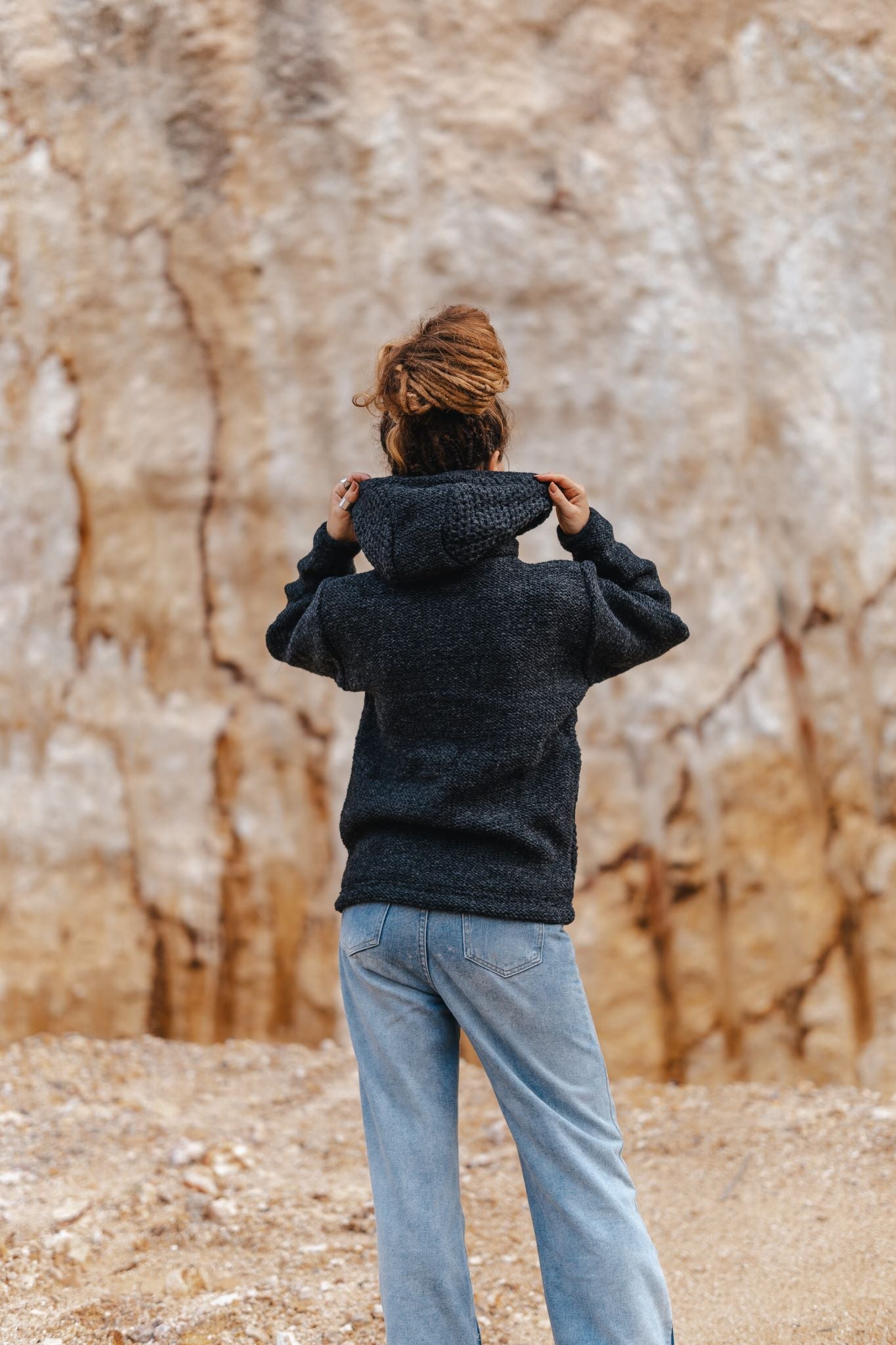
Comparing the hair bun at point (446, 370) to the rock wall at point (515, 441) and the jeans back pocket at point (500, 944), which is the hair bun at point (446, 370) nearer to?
the jeans back pocket at point (500, 944)

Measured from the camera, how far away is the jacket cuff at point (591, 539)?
1561mm

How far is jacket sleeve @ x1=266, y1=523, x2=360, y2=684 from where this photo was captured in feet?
5.18

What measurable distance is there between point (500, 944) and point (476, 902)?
0.06 meters

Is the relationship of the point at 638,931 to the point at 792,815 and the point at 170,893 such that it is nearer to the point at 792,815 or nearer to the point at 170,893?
the point at 792,815

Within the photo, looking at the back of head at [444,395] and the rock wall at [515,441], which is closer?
the back of head at [444,395]

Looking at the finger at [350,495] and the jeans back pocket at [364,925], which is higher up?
the finger at [350,495]

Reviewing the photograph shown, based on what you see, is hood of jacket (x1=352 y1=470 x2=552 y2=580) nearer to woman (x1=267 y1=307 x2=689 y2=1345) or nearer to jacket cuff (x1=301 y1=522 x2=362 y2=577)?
woman (x1=267 y1=307 x2=689 y2=1345)

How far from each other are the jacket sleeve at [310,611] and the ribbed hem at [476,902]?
30cm

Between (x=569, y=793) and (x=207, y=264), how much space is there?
1843mm

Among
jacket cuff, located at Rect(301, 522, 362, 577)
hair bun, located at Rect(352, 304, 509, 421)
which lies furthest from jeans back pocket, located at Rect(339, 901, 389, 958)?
hair bun, located at Rect(352, 304, 509, 421)

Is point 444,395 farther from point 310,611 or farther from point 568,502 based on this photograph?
point 310,611

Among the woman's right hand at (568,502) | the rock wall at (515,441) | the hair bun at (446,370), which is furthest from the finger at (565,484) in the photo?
the rock wall at (515,441)

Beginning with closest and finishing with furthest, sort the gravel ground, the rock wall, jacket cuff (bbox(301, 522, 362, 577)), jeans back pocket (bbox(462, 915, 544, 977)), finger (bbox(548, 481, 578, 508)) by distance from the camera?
jeans back pocket (bbox(462, 915, 544, 977)), finger (bbox(548, 481, 578, 508)), jacket cuff (bbox(301, 522, 362, 577)), the gravel ground, the rock wall

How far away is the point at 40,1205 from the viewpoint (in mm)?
2324
